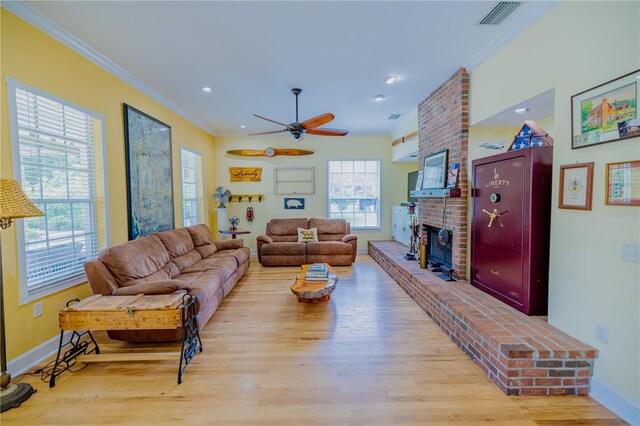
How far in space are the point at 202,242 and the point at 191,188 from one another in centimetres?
140

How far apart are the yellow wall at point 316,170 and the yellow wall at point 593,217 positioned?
414cm

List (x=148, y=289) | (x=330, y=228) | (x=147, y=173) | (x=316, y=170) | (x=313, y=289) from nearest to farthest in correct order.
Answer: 1. (x=148, y=289)
2. (x=313, y=289)
3. (x=147, y=173)
4. (x=330, y=228)
5. (x=316, y=170)

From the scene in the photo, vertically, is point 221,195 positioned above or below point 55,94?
below

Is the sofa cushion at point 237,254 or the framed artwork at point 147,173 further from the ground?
the framed artwork at point 147,173

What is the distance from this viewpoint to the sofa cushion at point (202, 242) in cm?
440

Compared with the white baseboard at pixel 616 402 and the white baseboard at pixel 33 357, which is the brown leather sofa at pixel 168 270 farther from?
the white baseboard at pixel 616 402

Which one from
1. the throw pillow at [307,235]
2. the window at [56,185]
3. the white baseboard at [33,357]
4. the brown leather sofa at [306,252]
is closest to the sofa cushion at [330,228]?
the throw pillow at [307,235]

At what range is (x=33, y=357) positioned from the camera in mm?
2201

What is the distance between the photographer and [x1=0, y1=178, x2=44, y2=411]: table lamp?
1.70 meters

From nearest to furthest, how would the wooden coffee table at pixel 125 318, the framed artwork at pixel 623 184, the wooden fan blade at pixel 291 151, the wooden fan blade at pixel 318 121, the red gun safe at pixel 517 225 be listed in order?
1. the framed artwork at pixel 623 184
2. the wooden coffee table at pixel 125 318
3. the red gun safe at pixel 517 225
4. the wooden fan blade at pixel 318 121
5. the wooden fan blade at pixel 291 151

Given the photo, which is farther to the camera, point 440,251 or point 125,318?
point 440,251

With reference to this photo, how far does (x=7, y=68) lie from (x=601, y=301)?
4687 mm

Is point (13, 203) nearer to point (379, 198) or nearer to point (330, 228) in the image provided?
point (330, 228)

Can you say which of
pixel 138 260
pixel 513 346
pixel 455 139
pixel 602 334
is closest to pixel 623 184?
pixel 602 334
